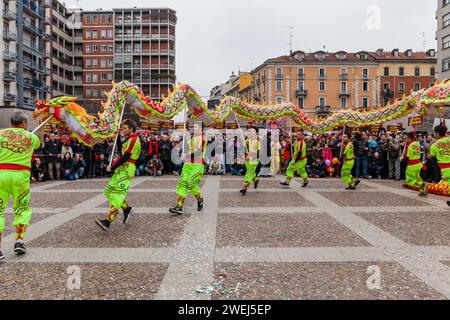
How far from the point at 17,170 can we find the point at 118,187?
1790mm

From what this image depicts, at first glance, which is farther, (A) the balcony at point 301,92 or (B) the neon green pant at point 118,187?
(A) the balcony at point 301,92

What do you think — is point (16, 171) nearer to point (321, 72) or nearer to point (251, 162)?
point (251, 162)

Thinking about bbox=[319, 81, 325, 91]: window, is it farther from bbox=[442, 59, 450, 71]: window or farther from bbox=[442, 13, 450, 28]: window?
bbox=[442, 59, 450, 71]: window

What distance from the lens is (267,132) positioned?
18641 millimetres

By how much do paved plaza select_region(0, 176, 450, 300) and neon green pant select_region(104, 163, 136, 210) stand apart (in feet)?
1.72

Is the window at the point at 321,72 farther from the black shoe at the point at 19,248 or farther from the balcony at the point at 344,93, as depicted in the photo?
the black shoe at the point at 19,248

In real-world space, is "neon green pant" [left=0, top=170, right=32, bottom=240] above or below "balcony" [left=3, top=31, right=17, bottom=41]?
below

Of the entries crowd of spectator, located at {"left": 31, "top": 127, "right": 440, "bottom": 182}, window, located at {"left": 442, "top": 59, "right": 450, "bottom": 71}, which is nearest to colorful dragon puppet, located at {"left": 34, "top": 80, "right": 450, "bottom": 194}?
crowd of spectator, located at {"left": 31, "top": 127, "right": 440, "bottom": 182}

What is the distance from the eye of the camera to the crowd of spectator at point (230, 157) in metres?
15.8

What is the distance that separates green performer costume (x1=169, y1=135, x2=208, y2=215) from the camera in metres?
8.43

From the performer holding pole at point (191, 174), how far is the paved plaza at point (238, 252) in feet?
0.95

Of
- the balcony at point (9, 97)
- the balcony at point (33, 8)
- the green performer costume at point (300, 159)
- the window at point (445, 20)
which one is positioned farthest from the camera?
the balcony at point (33, 8)

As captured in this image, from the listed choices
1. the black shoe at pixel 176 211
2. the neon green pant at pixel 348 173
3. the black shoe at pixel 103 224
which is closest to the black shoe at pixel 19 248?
the black shoe at pixel 103 224
